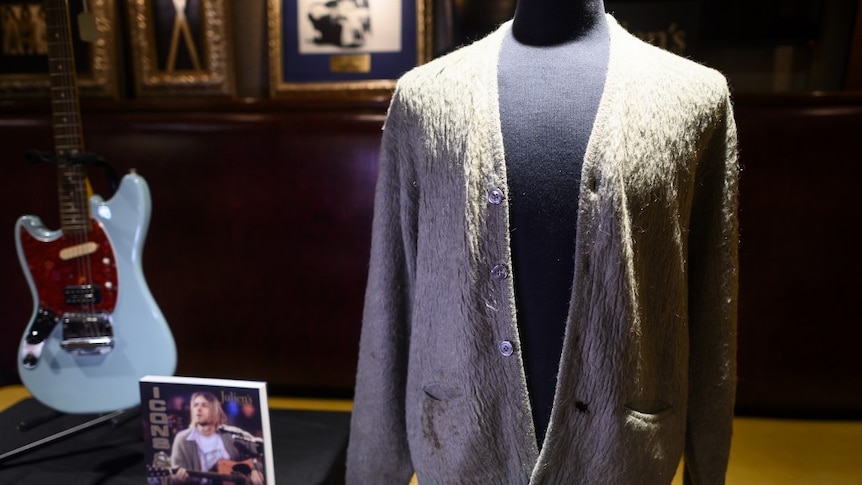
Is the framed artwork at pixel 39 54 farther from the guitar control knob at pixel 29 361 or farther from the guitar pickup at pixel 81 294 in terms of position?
the guitar control knob at pixel 29 361

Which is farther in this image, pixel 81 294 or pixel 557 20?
pixel 81 294

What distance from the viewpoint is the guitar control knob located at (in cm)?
130

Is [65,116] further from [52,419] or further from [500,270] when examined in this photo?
[500,270]

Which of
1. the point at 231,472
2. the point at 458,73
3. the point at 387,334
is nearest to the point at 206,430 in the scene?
the point at 231,472

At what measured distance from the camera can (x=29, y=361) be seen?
51.3 inches

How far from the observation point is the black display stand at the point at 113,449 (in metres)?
1.23

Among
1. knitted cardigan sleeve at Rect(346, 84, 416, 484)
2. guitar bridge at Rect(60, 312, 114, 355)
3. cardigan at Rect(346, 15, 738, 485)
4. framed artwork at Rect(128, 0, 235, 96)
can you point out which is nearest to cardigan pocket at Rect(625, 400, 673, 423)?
cardigan at Rect(346, 15, 738, 485)

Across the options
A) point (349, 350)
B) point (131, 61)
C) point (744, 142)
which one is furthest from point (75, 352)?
point (744, 142)

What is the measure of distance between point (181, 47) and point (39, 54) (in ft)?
1.59

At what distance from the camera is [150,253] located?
1692mm

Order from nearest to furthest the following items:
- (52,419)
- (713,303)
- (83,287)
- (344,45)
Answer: (713,303), (83,287), (52,419), (344,45)

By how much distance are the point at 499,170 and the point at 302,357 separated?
4.07ft

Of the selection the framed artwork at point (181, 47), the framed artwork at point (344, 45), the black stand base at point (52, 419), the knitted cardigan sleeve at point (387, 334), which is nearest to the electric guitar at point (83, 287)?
the black stand base at point (52, 419)

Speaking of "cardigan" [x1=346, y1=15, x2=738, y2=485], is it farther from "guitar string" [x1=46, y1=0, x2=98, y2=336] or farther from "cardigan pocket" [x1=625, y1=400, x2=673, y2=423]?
"guitar string" [x1=46, y1=0, x2=98, y2=336]
